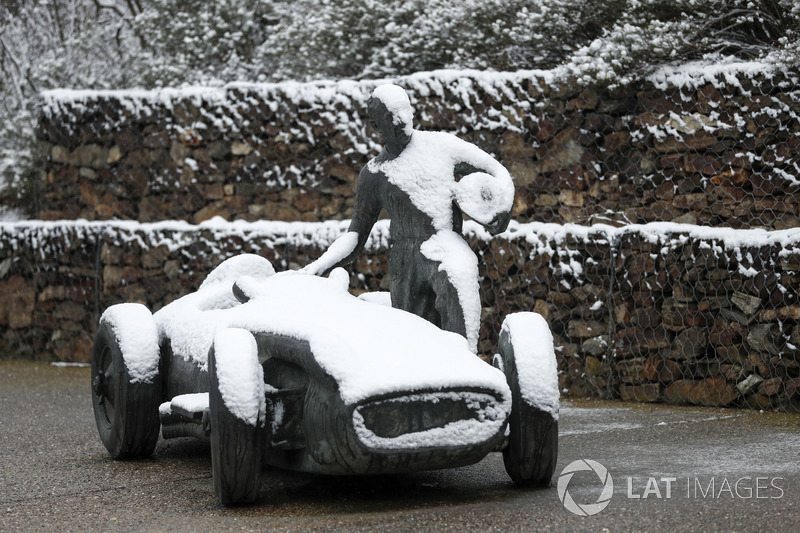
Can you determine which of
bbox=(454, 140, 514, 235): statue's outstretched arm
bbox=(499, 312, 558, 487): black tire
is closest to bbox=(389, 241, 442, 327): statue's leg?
bbox=(454, 140, 514, 235): statue's outstretched arm

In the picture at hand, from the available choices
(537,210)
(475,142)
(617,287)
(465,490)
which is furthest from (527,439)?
(475,142)

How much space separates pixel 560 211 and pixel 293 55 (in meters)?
3.77

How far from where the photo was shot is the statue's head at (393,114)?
4.62 m

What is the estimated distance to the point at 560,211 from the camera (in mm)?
8047

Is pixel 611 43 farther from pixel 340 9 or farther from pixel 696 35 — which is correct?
pixel 340 9

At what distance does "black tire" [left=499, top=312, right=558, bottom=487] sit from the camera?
3.79 m

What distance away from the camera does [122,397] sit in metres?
4.77

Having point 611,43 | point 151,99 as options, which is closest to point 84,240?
point 151,99

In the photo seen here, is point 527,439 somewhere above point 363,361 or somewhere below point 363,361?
below

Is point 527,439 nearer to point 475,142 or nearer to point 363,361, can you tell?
point 363,361

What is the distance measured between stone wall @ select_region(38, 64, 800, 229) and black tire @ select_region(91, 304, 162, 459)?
13.3 ft

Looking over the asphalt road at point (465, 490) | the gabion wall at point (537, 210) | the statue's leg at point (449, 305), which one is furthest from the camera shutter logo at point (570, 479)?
the gabion wall at point (537, 210)

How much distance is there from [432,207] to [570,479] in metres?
1.36

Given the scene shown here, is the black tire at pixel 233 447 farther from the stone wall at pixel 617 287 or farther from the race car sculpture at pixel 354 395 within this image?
the stone wall at pixel 617 287
